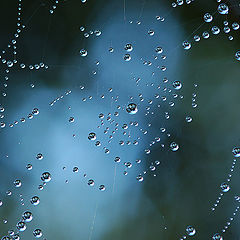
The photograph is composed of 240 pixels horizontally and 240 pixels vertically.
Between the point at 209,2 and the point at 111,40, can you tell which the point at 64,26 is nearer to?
the point at 111,40

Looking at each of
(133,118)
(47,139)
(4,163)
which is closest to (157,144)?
(133,118)

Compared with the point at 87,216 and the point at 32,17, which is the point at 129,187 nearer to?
the point at 87,216

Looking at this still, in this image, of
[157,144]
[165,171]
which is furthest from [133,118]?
[165,171]

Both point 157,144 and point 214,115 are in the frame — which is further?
point 214,115

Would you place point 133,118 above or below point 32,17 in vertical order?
below

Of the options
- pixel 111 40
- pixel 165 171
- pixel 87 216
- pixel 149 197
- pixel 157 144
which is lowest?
pixel 87 216

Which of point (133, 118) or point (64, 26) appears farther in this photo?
point (64, 26)
